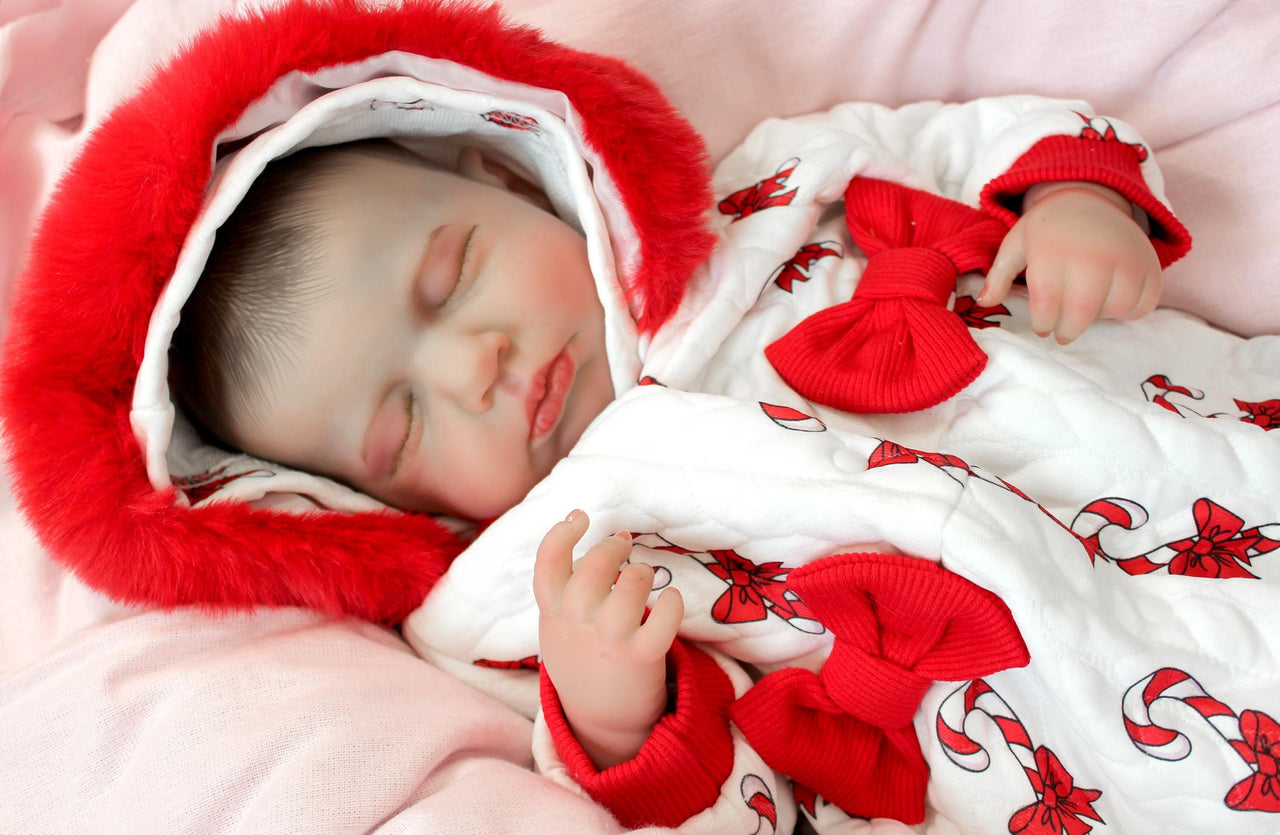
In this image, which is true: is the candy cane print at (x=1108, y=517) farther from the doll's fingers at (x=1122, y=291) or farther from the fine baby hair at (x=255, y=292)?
the fine baby hair at (x=255, y=292)

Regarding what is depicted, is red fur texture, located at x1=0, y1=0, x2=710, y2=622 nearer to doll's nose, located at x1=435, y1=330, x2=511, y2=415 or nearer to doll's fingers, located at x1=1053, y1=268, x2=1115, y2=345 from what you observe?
doll's nose, located at x1=435, y1=330, x2=511, y2=415

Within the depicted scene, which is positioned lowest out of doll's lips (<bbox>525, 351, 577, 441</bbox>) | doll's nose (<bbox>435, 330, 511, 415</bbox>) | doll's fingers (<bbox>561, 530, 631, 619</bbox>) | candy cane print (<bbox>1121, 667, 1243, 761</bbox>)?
candy cane print (<bbox>1121, 667, 1243, 761</bbox>)

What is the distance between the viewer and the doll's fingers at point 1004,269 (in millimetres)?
1044

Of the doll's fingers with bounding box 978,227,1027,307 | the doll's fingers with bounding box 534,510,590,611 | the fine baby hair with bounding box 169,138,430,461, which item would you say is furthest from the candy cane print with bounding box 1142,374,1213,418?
the fine baby hair with bounding box 169,138,430,461

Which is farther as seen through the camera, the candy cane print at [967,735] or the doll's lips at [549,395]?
the doll's lips at [549,395]

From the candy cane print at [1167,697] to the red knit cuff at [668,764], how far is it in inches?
15.5

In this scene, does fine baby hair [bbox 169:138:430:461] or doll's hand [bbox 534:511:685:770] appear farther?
fine baby hair [bbox 169:138:430:461]

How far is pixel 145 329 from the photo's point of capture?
96cm

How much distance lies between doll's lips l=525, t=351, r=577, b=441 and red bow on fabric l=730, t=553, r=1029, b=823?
0.36m

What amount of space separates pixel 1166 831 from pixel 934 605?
0.98 feet

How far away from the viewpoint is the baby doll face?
39.9 inches

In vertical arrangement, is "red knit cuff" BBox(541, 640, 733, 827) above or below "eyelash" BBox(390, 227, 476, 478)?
below

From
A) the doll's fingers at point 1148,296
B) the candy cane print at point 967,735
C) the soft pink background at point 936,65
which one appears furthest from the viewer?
the soft pink background at point 936,65

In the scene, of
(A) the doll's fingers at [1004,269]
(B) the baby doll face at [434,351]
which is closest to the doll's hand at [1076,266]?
(A) the doll's fingers at [1004,269]
